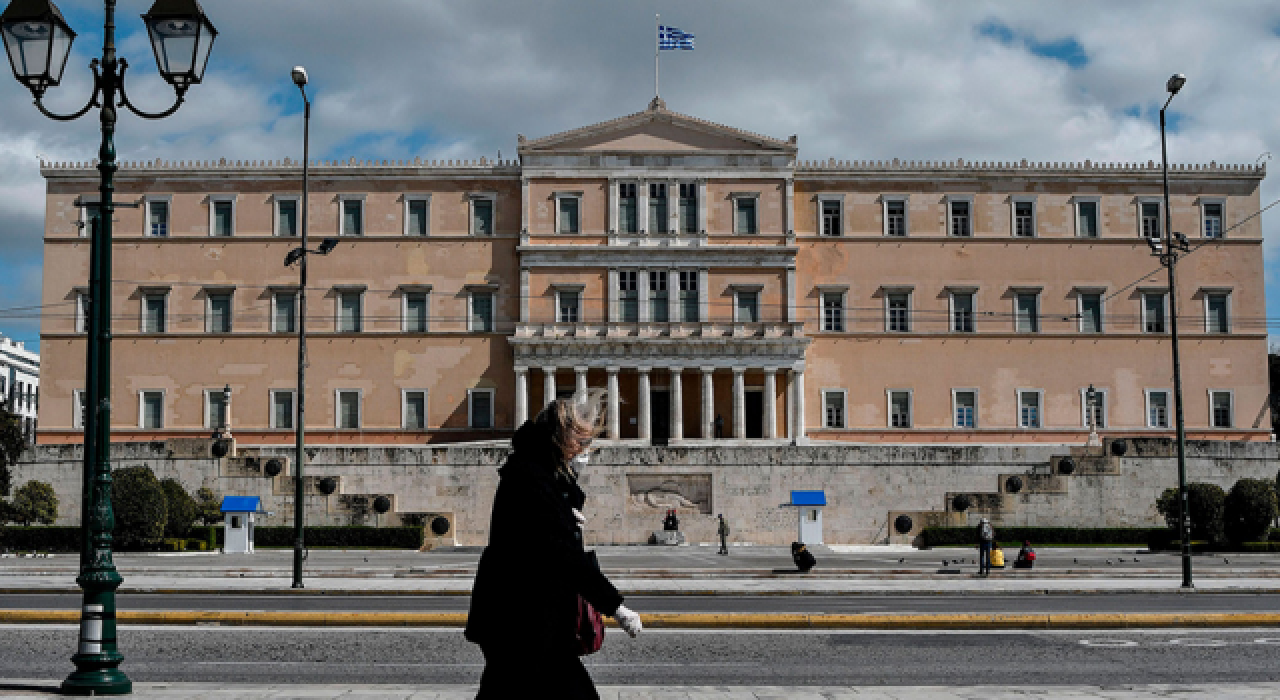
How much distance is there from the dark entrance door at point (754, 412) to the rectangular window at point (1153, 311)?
60.6 feet

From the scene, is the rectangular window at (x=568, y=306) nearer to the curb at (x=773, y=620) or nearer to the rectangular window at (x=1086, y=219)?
the rectangular window at (x=1086, y=219)

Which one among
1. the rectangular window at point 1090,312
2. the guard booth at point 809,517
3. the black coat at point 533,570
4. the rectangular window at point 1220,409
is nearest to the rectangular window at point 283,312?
the guard booth at point 809,517

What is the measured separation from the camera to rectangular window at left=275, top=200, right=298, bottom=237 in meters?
57.7

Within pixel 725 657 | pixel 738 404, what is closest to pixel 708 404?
pixel 738 404

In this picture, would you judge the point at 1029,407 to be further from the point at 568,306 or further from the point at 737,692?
the point at 737,692

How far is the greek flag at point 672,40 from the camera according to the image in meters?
53.8

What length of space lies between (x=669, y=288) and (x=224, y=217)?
2099cm

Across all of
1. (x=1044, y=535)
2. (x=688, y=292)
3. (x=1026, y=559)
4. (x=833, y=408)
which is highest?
(x=688, y=292)

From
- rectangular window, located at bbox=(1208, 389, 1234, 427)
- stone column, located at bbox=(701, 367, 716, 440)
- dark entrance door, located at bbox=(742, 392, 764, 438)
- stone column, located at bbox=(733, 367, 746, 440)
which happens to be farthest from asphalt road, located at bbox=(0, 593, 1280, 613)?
rectangular window, located at bbox=(1208, 389, 1234, 427)

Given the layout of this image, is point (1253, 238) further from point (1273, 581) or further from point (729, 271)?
point (1273, 581)

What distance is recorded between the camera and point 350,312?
57.5 m

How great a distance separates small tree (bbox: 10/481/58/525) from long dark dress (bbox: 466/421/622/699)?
40282mm

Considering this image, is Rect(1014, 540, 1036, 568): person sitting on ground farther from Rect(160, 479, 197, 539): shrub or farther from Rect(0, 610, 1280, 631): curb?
Rect(160, 479, 197, 539): shrub

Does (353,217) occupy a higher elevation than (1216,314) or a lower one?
higher
